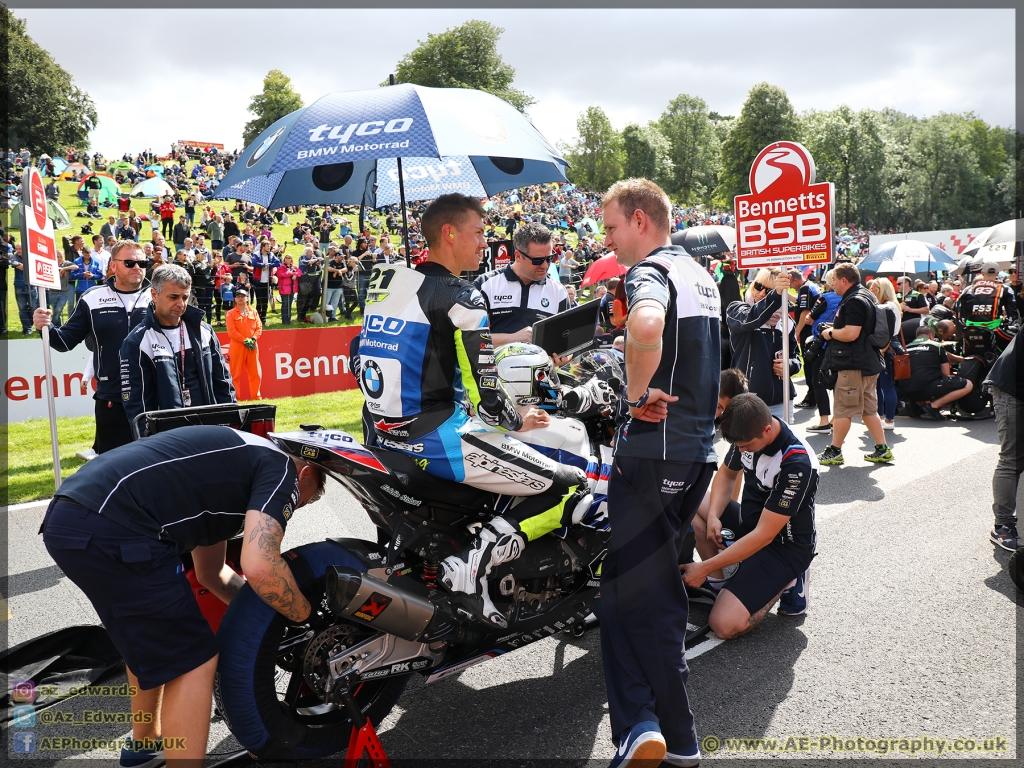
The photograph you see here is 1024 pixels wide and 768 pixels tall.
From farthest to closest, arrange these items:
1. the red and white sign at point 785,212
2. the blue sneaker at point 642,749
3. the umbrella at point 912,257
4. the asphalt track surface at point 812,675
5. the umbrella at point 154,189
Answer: the umbrella at point 154,189
the umbrella at point 912,257
the red and white sign at point 785,212
the asphalt track surface at point 812,675
the blue sneaker at point 642,749

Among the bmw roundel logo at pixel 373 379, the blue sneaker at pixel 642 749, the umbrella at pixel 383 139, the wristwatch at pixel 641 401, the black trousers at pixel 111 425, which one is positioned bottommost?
the blue sneaker at pixel 642 749

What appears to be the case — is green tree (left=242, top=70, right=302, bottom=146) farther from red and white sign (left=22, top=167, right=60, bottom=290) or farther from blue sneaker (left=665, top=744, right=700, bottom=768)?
blue sneaker (left=665, top=744, right=700, bottom=768)

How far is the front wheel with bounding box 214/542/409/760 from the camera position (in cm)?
265

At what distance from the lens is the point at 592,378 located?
12.5ft

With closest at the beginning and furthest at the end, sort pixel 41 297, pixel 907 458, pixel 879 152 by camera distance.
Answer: pixel 41 297 → pixel 907 458 → pixel 879 152

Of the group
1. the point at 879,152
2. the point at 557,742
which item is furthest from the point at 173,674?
the point at 879,152

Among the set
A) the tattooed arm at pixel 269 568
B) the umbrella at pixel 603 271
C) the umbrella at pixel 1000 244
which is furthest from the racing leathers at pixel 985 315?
the umbrella at pixel 1000 244

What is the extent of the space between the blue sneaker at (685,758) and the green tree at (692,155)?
265 feet

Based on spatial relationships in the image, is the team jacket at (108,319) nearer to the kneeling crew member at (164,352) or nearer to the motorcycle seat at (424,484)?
the kneeling crew member at (164,352)

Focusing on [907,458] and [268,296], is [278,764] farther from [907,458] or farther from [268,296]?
[268,296]

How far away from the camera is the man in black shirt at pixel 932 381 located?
10.2 m

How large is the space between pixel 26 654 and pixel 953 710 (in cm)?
420

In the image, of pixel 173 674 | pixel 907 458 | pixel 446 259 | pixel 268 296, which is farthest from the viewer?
pixel 268 296

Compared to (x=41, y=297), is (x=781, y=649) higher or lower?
lower
